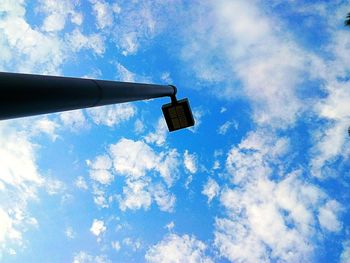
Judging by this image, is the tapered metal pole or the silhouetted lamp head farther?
the silhouetted lamp head

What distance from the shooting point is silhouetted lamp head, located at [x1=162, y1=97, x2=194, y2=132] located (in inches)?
618

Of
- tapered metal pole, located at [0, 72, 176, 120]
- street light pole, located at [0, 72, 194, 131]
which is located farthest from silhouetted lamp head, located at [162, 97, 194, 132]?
tapered metal pole, located at [0, 72, 176, 120]

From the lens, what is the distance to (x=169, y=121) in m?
16.0

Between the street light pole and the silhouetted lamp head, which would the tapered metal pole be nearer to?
the street light pole

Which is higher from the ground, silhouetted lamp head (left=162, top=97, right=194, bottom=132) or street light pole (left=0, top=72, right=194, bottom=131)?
silhouetted lamp head (left=162, top=97, right=194, bottom=132)

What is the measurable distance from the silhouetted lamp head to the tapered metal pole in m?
6.36

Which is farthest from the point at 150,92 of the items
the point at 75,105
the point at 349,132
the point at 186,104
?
the point at 349,132

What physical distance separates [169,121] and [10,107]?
35.9ft

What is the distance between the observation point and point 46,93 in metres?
6.07

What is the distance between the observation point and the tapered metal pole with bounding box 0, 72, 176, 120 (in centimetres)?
527

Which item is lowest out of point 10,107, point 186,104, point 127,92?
point 10,107

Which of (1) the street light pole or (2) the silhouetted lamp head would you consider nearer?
(1) the street light pole

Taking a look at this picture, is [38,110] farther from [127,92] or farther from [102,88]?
[127,92]

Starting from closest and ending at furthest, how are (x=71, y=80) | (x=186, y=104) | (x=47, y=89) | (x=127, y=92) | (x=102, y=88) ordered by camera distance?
(x=47, y=89) → (x=71, y=80) → (x=102, y=88) → (x=127, y=92) → (x=186, y=104)
